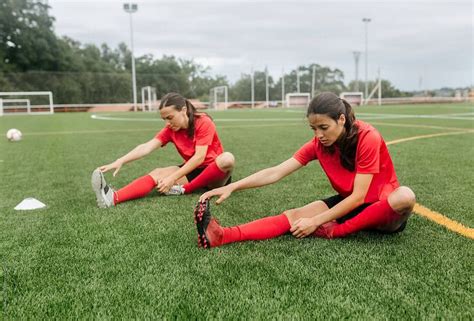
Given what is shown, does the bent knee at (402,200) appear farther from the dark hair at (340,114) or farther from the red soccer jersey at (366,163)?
the dark hair at (340,114)

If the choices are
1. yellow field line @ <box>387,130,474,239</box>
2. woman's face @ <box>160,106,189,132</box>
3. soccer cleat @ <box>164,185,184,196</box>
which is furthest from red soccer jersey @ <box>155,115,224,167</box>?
yellow field line @ <box>387,130,474,239</box>

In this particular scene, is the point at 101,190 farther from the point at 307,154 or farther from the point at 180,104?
the point at 307,154

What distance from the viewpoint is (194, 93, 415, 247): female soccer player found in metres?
2.48

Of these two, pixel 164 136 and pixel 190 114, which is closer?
pixel 190 114

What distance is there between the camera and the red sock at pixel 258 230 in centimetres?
264

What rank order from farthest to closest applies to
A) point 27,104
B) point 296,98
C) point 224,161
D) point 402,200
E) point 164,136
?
point 296,98
point 27,104
point 164,136
point 224,161
point 402,200

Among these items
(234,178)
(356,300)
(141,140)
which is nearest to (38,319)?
(356,300)

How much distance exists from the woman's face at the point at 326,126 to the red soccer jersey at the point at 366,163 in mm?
144

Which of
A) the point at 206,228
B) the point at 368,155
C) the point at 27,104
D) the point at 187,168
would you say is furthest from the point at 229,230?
the point at 27,104

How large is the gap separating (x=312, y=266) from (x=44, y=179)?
12.6 feet

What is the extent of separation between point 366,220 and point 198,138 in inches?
72.8

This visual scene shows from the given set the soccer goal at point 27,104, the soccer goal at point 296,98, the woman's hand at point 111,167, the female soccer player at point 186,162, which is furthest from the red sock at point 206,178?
the soccer goal at point 296,98

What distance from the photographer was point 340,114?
98.1 inches

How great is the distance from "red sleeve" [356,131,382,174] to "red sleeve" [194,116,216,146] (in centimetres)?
171
